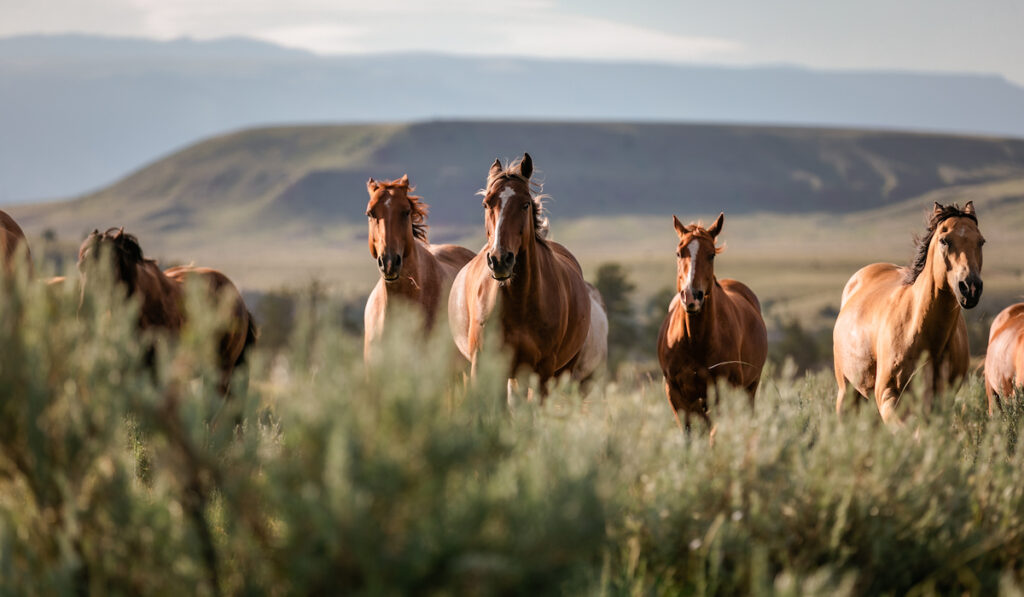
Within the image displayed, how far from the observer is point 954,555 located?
4.27 m

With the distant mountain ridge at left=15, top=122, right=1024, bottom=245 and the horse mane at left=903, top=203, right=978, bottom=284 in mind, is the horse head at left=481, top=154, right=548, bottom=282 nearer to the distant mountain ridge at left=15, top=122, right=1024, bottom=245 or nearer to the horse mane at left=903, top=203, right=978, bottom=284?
the horse mane at left=903, top=203, right=978, bottom=284

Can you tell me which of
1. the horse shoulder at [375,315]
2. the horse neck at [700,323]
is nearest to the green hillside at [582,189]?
the horse shoulder at [375,315]

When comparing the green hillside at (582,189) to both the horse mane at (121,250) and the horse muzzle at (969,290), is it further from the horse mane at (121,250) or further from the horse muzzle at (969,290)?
the horse muzzle at (969,290)

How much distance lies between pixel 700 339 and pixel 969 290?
80.8 inches

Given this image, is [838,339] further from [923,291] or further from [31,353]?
[31,353]

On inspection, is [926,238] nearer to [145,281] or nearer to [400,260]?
[400,260]

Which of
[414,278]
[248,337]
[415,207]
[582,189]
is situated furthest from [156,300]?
[582,189]

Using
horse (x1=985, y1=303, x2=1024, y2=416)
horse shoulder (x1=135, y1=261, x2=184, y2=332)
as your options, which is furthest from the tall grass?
horse (x1=985, y1=303, x2=1024, y2=416)

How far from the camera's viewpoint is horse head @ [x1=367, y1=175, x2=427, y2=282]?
7.61 m

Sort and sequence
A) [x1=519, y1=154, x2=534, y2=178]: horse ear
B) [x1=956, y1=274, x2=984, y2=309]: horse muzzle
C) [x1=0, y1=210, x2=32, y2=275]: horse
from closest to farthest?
[x1=956, y1=274, x2=984, y2=309]: horse muzzle
[x1=0, y1=210, x2=32, y2=275]: horse
[x1=519, y1=154, x2=534, y2=178]: horse ear

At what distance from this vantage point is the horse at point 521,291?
655 centimetres

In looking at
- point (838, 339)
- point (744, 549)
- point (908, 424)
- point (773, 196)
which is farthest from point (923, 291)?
point (773, 196)

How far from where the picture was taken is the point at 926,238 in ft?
23.5

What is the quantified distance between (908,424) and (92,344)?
4.06 metres
